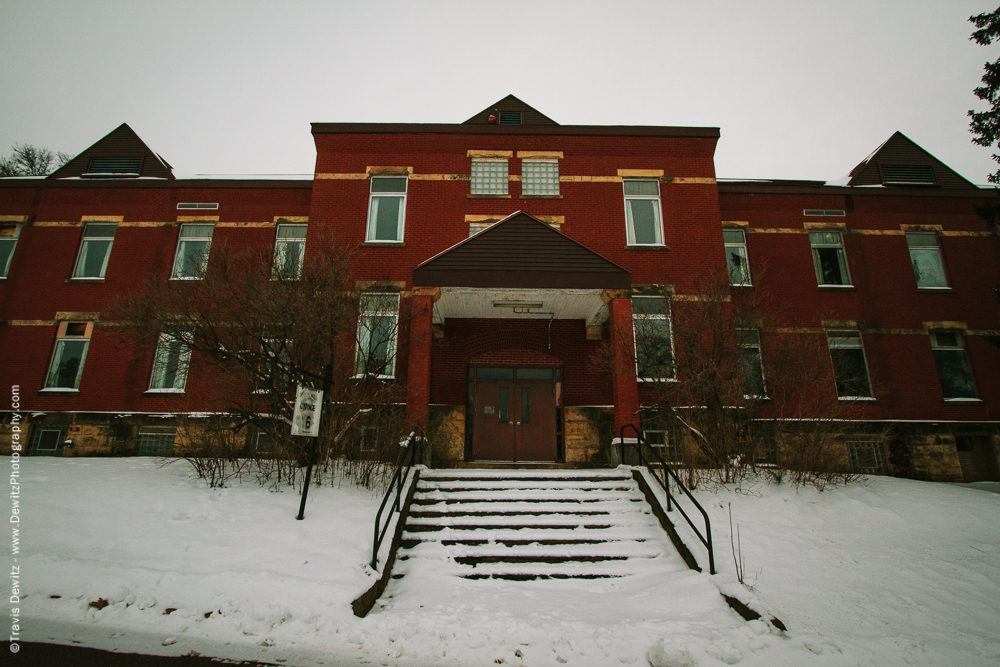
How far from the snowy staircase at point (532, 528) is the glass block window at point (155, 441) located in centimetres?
977

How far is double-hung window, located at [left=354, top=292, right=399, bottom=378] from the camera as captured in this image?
10188 millimetres

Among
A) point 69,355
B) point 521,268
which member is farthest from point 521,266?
point 69,355

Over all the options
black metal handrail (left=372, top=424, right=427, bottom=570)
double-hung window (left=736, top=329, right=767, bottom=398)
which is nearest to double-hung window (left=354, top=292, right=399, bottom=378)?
black metal handrail (left=372, top=424, right=427, bottom=570)

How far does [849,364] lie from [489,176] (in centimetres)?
1311

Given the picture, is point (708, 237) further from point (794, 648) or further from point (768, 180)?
point (794, 648)

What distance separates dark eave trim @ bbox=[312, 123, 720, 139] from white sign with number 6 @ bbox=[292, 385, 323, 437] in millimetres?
11103

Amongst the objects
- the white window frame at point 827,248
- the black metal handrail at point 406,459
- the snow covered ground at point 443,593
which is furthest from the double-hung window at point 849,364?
the black metal handrail at point 406,459

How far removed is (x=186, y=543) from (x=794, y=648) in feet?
23.1

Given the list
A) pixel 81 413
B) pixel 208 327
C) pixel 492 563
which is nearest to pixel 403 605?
pixel 492 563

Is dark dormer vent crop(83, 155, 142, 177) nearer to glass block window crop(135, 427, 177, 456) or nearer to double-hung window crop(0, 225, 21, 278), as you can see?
double-hung window crop(0, 225, 21, 278)

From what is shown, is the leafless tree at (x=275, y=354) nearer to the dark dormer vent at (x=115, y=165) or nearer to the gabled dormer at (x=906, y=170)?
the dark dormer vent at (x=115, y=165)

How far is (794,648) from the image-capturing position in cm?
462

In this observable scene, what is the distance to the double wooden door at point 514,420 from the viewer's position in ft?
41.6

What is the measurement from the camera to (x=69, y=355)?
600 inches
